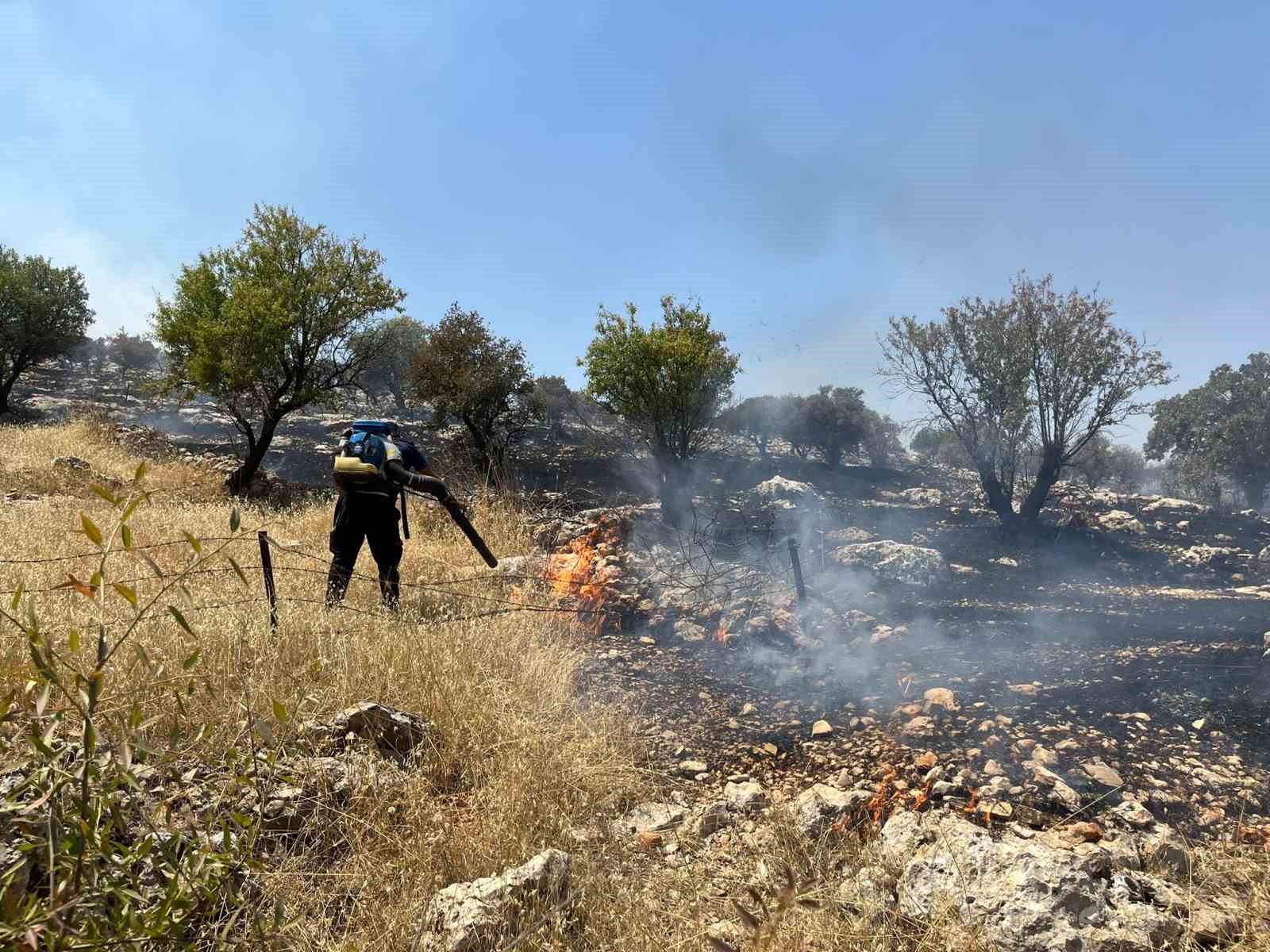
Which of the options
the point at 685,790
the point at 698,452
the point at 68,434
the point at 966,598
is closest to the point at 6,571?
the point at 685,790

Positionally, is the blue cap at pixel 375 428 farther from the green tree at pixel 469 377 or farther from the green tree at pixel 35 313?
the green tree at pixel 35 313

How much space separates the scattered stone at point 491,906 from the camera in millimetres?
1831

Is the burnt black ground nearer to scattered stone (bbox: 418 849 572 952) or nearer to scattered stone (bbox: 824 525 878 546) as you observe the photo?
scattered stone (bbox: 418 849 572 952)

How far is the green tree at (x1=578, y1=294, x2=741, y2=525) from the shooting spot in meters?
14.7

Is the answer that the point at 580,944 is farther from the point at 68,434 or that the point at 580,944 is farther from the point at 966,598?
the point at 68,434

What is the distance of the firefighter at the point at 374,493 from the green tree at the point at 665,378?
949 centimetres

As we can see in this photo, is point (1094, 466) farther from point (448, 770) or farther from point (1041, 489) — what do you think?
point (448, 770)

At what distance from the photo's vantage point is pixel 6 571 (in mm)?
4375

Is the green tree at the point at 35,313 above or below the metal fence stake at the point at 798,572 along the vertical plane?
above

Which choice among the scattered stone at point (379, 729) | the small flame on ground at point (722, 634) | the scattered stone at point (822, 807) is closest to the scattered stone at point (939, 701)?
the scattered stone at point (822, 807)

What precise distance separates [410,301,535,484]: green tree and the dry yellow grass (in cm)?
1103

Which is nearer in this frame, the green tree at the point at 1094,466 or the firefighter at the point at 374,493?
the firefighter at the point at 374,493

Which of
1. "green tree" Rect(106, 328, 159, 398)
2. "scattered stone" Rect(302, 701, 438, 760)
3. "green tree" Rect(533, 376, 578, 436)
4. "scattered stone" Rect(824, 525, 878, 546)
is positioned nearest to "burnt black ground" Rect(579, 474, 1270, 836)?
"scattered stone" Rect(302, 701, 438, 760)

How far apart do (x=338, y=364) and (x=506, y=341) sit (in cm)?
432
